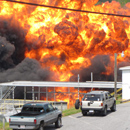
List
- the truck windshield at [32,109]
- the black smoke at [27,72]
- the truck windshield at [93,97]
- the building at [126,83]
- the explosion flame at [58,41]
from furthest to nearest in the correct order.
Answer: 1. the black smoke at [27,72]
2. the explosion flame at [58,41]
3. the building at [126,83]
4. the truck windshield at [93,97]
5. the truck windshield at [32,109]

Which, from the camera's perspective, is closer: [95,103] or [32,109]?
[32,109]

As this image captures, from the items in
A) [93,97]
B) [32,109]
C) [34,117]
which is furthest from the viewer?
[93,97]

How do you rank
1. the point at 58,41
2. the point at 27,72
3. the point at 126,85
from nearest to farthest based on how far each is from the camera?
the point at 126,85, the point at 58,41, the point at 27,72

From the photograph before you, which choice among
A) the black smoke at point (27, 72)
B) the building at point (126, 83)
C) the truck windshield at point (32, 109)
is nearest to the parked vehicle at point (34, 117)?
the truck windshield at point (32, 109)

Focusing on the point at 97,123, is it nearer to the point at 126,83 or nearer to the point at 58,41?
the point at 126,83

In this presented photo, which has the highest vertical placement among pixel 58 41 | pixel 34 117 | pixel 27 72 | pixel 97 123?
pixel 58 41

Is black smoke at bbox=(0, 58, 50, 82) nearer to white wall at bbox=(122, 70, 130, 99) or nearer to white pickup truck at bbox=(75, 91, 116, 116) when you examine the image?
white wall at bbox=(122, 70, 130, 99)

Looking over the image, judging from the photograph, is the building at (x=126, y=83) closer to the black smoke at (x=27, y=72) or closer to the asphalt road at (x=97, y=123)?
the asphalt road at (x=97, y=123)

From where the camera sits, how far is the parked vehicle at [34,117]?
14469 millimetres

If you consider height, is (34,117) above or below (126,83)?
below

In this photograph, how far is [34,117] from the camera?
14469 millimetres

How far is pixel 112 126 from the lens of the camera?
55.9ft

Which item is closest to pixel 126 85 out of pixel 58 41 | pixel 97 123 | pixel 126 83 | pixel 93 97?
pixel 126 83

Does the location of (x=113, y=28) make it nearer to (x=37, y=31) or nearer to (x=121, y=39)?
(x=121, y=39)
